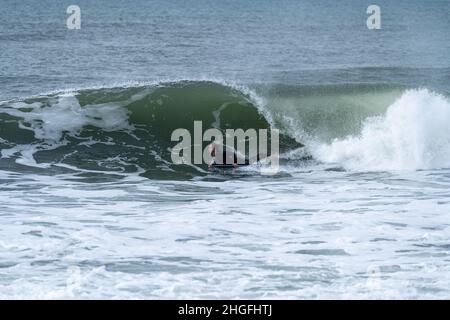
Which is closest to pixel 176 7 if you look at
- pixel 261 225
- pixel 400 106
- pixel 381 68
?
pixel 381 68

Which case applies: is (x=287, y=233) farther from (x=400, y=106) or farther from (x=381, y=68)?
(x=381, y=68)

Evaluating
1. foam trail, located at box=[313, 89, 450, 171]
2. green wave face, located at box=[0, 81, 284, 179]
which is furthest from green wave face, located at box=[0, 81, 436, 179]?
foam trail, located at box=[313, 89, 450, 171]

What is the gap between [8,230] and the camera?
13.8 meters

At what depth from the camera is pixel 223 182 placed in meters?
18.6

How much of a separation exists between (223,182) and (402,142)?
524 cm

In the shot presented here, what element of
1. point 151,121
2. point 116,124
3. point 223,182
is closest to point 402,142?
point 223,182

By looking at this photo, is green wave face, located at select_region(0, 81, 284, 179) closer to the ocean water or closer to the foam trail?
the ocean water

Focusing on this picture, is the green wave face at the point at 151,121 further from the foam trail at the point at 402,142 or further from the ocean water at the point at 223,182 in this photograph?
the foam trail at the point at 402,142

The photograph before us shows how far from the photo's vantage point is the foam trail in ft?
67.6

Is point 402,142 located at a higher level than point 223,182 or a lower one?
higher

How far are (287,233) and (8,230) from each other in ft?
14.1

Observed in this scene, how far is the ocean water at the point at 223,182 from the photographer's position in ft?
37.9

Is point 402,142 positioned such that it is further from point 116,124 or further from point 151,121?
point 116,124
